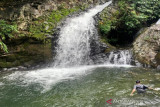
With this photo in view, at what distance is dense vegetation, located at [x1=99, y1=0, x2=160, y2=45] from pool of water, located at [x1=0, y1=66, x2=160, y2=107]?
4.26 metres

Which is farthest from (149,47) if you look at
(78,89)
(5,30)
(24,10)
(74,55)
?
(5,30)

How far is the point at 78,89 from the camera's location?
22.9ft

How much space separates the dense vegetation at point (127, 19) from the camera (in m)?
12.5

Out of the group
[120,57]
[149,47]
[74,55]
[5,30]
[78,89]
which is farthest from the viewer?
[74,55]

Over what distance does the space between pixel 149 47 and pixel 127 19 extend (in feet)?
9.93

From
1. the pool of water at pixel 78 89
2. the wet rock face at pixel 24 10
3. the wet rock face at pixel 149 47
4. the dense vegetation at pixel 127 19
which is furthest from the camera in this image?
the dense vegetation at pixel 127 19

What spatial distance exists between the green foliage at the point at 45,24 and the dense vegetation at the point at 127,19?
361cm

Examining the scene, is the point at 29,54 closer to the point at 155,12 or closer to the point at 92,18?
the point at 92,18

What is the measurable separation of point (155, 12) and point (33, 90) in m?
11.7

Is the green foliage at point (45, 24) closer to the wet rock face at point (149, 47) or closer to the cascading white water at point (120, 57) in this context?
the cascading white water at point (120, 57)

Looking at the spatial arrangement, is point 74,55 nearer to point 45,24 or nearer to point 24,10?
point 45,24

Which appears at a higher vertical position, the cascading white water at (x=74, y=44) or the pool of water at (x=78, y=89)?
the cascading white water at (x=74, y=44)

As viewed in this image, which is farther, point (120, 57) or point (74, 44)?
point (74, 44)

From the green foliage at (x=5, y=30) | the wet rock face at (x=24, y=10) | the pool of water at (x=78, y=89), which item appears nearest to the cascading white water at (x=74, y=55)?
the pool of water at (x=78, y=89)
